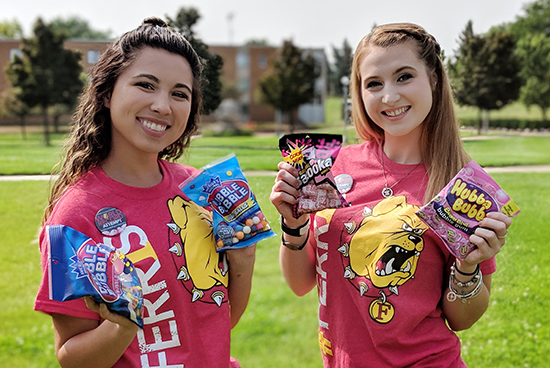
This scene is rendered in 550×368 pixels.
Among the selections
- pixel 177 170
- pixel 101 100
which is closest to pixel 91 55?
pixel 101 100

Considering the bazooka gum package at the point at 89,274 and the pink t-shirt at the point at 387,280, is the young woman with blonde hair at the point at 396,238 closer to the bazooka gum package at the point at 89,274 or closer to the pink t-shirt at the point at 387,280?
the pink t-shirt at the point at 387,280

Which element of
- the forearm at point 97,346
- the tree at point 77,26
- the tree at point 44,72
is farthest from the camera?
the tree at point 77,26

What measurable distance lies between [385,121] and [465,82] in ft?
5.99

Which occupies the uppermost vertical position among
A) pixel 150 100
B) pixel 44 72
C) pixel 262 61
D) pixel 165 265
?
pixel 262 61

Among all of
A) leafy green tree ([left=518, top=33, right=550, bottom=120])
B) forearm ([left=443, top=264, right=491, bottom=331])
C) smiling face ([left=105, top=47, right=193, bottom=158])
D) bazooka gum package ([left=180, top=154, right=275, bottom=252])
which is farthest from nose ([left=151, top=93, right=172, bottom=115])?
leafy green tree ([left=518, top=33, right=550, bottom=120])

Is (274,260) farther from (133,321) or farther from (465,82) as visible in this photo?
(133,321)

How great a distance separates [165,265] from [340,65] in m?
2.66

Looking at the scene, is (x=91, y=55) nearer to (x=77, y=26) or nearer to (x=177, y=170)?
(x=177, y=170)

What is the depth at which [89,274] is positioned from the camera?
4.53ft

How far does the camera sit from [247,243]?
1.89 m

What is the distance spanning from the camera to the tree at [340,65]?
360 centimetres

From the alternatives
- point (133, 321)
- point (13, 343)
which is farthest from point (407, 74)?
point (13, 343)

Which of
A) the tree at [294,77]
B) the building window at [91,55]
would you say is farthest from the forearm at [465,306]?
the tree at [294,77]

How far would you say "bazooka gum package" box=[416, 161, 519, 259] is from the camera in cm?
168
